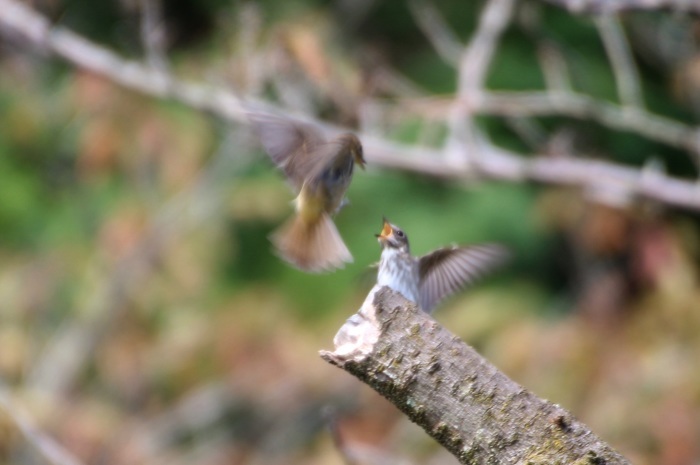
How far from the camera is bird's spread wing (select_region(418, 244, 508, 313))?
2803 mm

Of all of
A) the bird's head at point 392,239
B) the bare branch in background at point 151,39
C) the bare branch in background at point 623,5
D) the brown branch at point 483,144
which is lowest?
the bird's head at point 392,239

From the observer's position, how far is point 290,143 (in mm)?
2453

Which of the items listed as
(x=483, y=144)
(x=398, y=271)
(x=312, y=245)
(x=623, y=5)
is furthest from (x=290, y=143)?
(x=483, y=144)

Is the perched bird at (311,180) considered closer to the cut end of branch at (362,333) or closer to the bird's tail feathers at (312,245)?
the bird's tail feathers at (312,245)

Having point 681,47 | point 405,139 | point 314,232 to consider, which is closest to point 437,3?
point 405,139

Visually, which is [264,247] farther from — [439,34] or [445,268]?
[445,268]

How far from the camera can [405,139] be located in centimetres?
655

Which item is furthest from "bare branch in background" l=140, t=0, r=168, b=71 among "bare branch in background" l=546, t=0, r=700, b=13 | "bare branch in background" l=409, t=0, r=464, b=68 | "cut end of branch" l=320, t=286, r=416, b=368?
"cut end of branch" l=320, t=286, r=416, b=368

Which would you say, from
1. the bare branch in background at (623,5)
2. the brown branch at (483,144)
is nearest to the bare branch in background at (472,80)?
the brown branch at (483,144)

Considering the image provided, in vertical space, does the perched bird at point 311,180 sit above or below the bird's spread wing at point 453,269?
below

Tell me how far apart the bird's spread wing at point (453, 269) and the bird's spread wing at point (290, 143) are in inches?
20.3

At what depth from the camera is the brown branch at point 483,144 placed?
14.8 ft

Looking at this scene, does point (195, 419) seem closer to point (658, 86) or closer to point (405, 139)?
point (405, 139)

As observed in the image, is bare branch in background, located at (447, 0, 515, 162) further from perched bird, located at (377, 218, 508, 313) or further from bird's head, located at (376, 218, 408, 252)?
bird's head, located at (376, 218, 408, 252)
